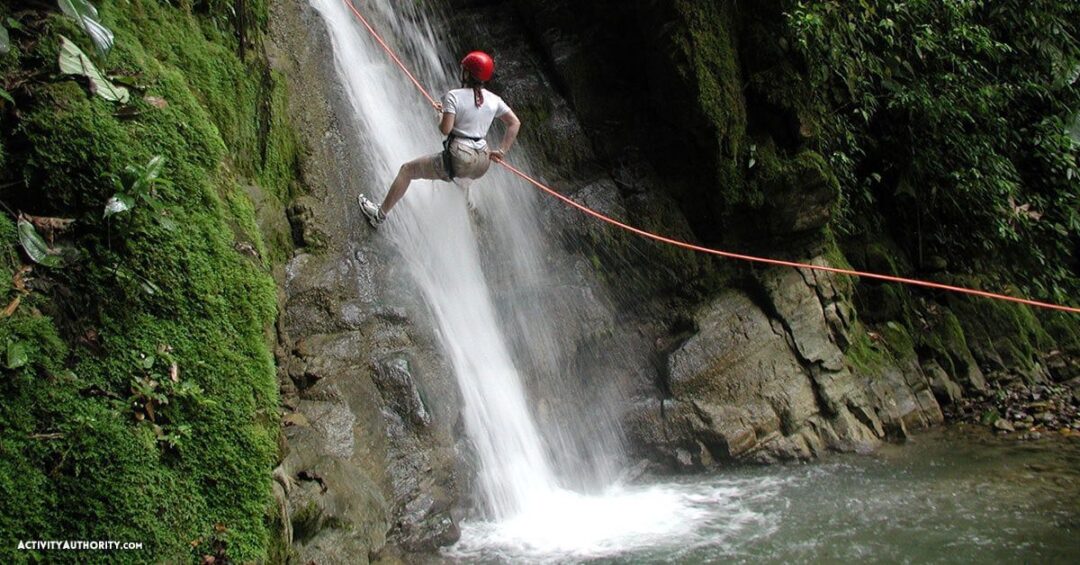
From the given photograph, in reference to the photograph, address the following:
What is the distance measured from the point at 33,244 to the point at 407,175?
3517 millimetres

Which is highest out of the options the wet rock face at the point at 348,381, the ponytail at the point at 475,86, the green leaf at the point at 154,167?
the ponytail at the point at 475,86

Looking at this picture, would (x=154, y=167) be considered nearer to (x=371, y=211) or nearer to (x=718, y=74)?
(x=371, y=211)

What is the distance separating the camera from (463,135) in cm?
581

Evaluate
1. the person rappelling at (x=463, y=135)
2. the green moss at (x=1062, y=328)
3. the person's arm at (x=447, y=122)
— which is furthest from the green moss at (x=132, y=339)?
the green moss at (x=1062, y=328)

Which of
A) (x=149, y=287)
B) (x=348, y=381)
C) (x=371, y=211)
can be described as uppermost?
(x=371, y=211)

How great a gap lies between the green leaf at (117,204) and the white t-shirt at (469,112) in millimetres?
3102

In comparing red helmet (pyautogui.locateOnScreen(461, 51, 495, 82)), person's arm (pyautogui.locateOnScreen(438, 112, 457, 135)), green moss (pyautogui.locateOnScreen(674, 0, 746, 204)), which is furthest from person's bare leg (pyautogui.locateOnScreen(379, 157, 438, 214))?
green moss (pyautogui.locateOnScreen(674, 0, 746, 204))

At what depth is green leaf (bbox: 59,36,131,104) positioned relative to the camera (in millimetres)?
2941

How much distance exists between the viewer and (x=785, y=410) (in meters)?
7.41

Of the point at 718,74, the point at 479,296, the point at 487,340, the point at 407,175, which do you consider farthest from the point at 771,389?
the point at 407,175

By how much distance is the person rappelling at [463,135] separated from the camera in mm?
5622

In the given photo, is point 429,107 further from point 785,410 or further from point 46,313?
point 46,313

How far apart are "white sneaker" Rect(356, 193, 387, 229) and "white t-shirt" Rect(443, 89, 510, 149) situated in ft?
3.18

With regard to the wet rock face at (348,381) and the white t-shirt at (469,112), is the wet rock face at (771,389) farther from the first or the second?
the white t-shirt at (469,112)
